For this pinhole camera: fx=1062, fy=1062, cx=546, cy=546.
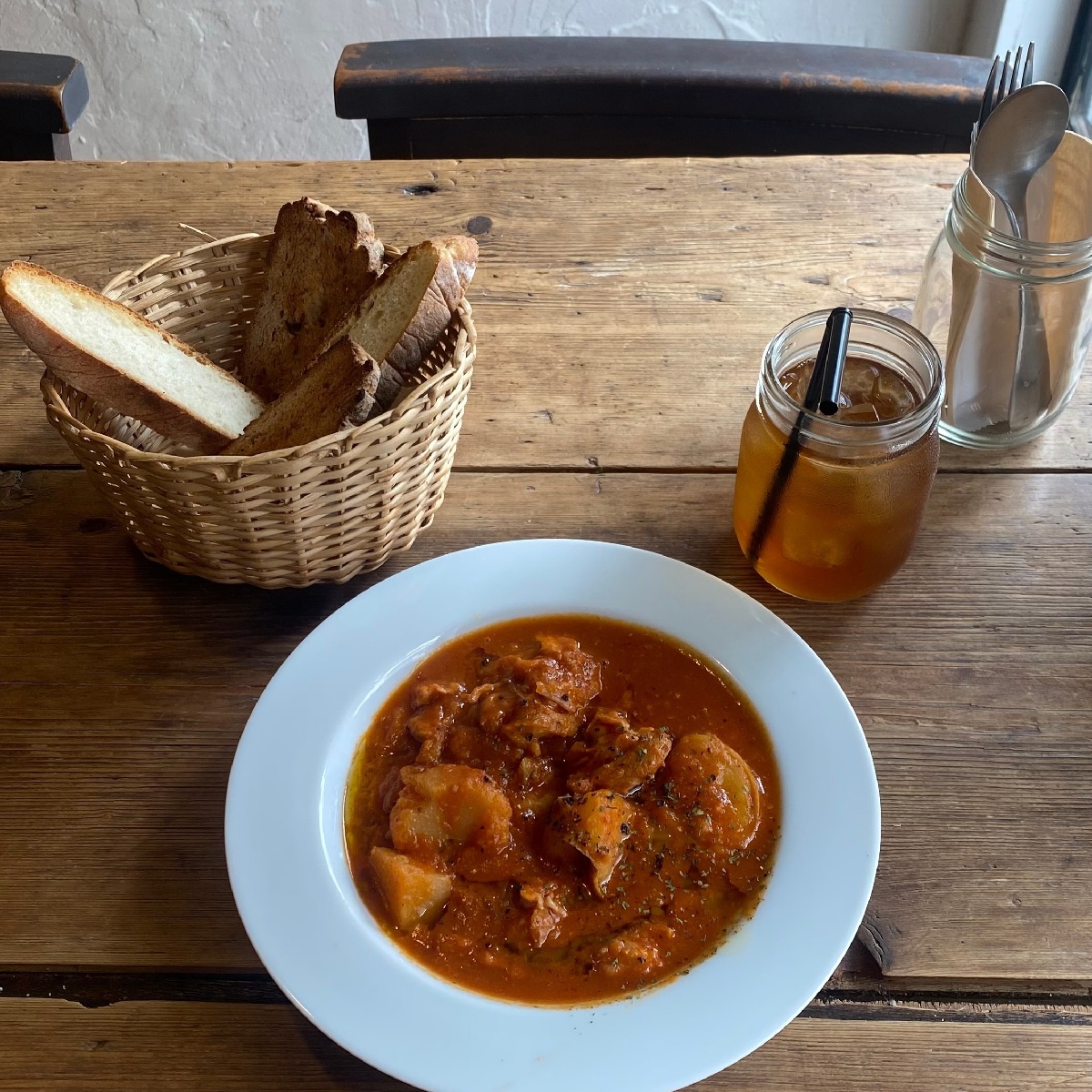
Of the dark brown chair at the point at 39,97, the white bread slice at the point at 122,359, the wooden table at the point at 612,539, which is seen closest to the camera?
the wooden table at the point at 612,539

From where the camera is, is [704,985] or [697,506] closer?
[704,985]

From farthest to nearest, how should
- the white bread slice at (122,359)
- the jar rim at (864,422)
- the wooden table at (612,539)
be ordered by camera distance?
the white bread slice at (122,359)
the jar rim at (864,422)
the wooden table at (612,539)

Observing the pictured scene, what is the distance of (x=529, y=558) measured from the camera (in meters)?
1.14

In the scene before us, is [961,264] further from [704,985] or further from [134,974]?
[134,974]

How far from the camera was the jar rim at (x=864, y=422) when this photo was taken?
101cm

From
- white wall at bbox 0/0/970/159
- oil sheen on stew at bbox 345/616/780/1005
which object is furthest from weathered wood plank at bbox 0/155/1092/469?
white wall at bbox 0/0/970/159

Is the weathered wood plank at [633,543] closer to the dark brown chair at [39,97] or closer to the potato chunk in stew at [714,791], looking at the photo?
the potato chunk in stew at [714,791]

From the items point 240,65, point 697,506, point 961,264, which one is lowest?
point 240,65

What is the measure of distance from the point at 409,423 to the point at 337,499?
0.35ft

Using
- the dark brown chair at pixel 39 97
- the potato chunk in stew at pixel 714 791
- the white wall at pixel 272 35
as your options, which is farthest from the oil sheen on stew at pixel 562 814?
the white wall at pixel 272 35

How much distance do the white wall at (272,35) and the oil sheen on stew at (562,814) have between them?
8.61ft

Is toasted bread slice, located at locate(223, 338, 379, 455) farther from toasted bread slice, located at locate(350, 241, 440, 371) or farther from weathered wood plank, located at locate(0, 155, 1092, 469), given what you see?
weathered wood plank, located at locate(0, 155, 1092, 469)

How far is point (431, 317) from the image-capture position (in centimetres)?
122

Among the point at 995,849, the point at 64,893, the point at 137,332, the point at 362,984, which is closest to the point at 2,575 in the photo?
the point at 137,332
